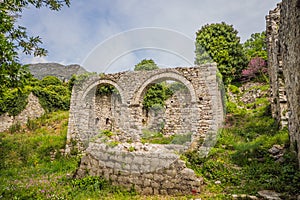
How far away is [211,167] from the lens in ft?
18.3

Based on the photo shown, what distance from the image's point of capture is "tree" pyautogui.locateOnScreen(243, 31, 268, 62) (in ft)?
53.9

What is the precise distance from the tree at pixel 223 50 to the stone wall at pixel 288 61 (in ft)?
18.5

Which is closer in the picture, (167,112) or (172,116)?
(172,116)

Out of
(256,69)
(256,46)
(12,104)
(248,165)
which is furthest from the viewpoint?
(256,46)

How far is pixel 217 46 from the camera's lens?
15438 mm

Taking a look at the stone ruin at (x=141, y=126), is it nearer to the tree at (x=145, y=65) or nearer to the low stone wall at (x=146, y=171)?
the low stone wall at (x=146, y=171)

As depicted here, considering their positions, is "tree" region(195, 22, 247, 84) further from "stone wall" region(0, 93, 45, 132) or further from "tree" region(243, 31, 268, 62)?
"stone wall" region(0, 93, 45, 132)

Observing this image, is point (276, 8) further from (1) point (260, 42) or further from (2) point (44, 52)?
(1) point (260, 42)

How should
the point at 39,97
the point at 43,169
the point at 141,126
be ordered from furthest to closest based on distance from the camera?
the point at 39,97
the point at 141,126
the point at 43,169

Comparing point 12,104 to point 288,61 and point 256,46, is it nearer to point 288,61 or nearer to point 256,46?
point 288,61

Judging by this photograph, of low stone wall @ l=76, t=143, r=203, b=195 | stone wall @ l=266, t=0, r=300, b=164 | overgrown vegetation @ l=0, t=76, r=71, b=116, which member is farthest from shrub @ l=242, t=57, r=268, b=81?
overgrown vegetation @ l=0, t=76, r=71, b=116

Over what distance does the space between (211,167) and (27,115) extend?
41.6ft

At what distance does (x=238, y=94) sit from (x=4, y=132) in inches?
592

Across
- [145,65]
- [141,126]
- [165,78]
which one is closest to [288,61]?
[165,78]
